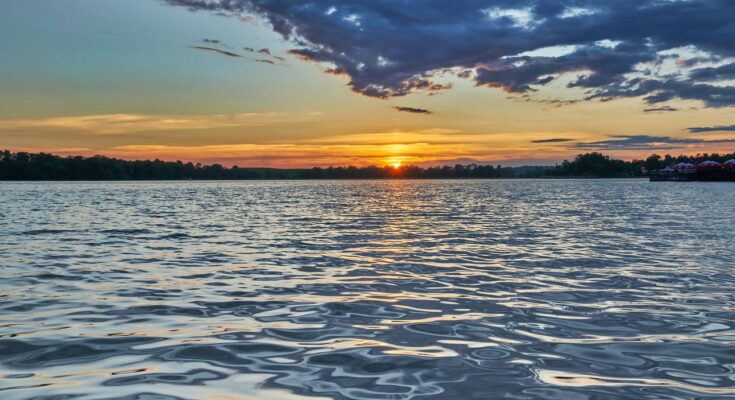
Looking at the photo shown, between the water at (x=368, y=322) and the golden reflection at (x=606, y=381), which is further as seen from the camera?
the water at (x=368, y=322)

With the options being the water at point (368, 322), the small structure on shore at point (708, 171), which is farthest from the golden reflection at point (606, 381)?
the small structure on shore at point (708, 171)

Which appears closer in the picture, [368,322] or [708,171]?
[368,322]

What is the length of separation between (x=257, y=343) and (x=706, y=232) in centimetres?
2524

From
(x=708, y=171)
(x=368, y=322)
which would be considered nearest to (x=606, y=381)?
(x=368, y=322)

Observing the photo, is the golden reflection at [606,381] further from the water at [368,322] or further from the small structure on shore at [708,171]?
the small structure on shore at [708,171]

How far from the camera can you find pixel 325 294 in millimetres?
12047

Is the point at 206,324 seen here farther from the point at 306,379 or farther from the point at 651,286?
the point at 651,286

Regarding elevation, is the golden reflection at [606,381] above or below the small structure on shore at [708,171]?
below

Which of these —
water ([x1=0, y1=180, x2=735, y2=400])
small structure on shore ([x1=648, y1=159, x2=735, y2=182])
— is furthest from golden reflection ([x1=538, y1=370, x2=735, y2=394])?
small structure on shore ([x1=648, y1=159, x2=735, y2=182])

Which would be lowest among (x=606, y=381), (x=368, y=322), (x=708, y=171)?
(x=368, y=322)

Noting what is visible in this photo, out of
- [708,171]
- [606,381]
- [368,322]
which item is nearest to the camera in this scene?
[606,381]

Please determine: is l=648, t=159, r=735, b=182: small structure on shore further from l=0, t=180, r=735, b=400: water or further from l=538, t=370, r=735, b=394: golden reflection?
l=538, t=370, r=735, b=394: golden reflection

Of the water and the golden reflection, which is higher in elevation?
the golden reflection

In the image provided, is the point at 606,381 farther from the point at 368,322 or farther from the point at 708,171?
the point at 708,171
